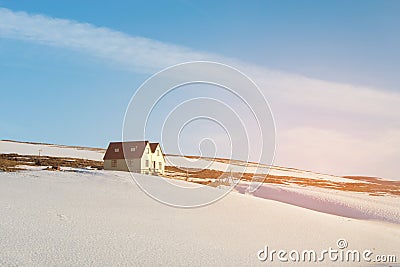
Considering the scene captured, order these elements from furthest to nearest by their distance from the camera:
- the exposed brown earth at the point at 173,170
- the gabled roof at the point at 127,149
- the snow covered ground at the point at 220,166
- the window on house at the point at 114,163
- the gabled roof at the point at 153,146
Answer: the snow covered ground at the point at 220,166 → the exposed brown earth at the point at 173,170 → the gabled roof at the point at 153,146 → the window on house at the point at 114,163 → the gabled roof at the point at 127,149

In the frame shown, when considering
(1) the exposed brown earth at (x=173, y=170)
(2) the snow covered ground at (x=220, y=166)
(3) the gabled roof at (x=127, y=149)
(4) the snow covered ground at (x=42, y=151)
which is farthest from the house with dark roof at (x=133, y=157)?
(4) the snow covered ground at (x=42, y=151)

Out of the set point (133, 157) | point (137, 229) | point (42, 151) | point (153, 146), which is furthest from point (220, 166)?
point (137, 229)

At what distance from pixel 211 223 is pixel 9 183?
16.6 metres

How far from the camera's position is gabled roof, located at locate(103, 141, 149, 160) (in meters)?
48.9

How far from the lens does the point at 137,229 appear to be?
62.0ft

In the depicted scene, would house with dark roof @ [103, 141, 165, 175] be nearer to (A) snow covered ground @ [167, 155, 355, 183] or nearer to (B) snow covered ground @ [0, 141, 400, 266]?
(B) snow covered ground @ [0, 141, 400, 266]

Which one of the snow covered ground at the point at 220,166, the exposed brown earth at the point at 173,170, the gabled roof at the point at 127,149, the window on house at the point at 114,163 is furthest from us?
the snow covered ground at the point at 220,166

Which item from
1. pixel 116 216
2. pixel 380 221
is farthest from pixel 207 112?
pixel 380 221

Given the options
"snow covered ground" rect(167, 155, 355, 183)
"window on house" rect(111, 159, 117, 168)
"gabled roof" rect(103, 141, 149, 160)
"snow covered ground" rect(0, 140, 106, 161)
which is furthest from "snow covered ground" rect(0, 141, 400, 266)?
"snow covered ground" rect(167, 155, 355, 183)

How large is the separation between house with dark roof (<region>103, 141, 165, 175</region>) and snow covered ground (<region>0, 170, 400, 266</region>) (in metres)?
14.9

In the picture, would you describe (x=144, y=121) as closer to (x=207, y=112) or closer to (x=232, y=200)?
(x=207, y=112)

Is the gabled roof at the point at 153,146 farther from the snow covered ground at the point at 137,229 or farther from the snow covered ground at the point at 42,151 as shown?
the snow covered ground at the point at 42,151

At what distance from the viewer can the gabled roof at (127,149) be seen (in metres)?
48.9

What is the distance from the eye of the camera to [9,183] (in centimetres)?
2902
